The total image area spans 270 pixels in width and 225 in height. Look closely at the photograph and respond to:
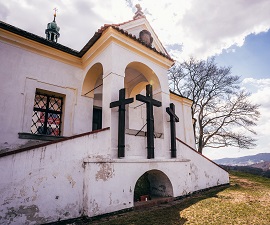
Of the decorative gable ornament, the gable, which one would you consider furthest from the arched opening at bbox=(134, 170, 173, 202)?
the gable

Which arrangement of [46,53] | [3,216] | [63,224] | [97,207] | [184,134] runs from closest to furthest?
[3,216]
[63,224]
[97,207]
[46,53]
[184,134]

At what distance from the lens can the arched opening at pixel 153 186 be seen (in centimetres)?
704

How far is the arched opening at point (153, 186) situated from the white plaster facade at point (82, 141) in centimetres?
5

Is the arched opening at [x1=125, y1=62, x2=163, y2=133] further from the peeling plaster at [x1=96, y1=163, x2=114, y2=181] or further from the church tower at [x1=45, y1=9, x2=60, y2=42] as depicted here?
the church tower at [x1=45, y1=9, x2=60, y2=42]

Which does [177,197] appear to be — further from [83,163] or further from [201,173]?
[83,163]

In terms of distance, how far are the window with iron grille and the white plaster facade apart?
0.44 meters

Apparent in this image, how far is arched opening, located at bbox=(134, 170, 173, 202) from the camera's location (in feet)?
23.1

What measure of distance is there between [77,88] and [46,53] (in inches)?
73.2

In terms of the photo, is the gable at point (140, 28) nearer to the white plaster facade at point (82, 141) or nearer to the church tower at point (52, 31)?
the white plaster facade at point (82, 141)

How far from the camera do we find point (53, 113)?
755cm

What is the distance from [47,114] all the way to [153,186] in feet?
17.8

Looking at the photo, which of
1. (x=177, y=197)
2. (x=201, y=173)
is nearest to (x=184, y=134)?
(x=201, y=173)

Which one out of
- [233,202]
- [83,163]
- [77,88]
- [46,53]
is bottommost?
[233,202]

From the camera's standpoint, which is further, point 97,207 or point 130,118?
point 130,118
